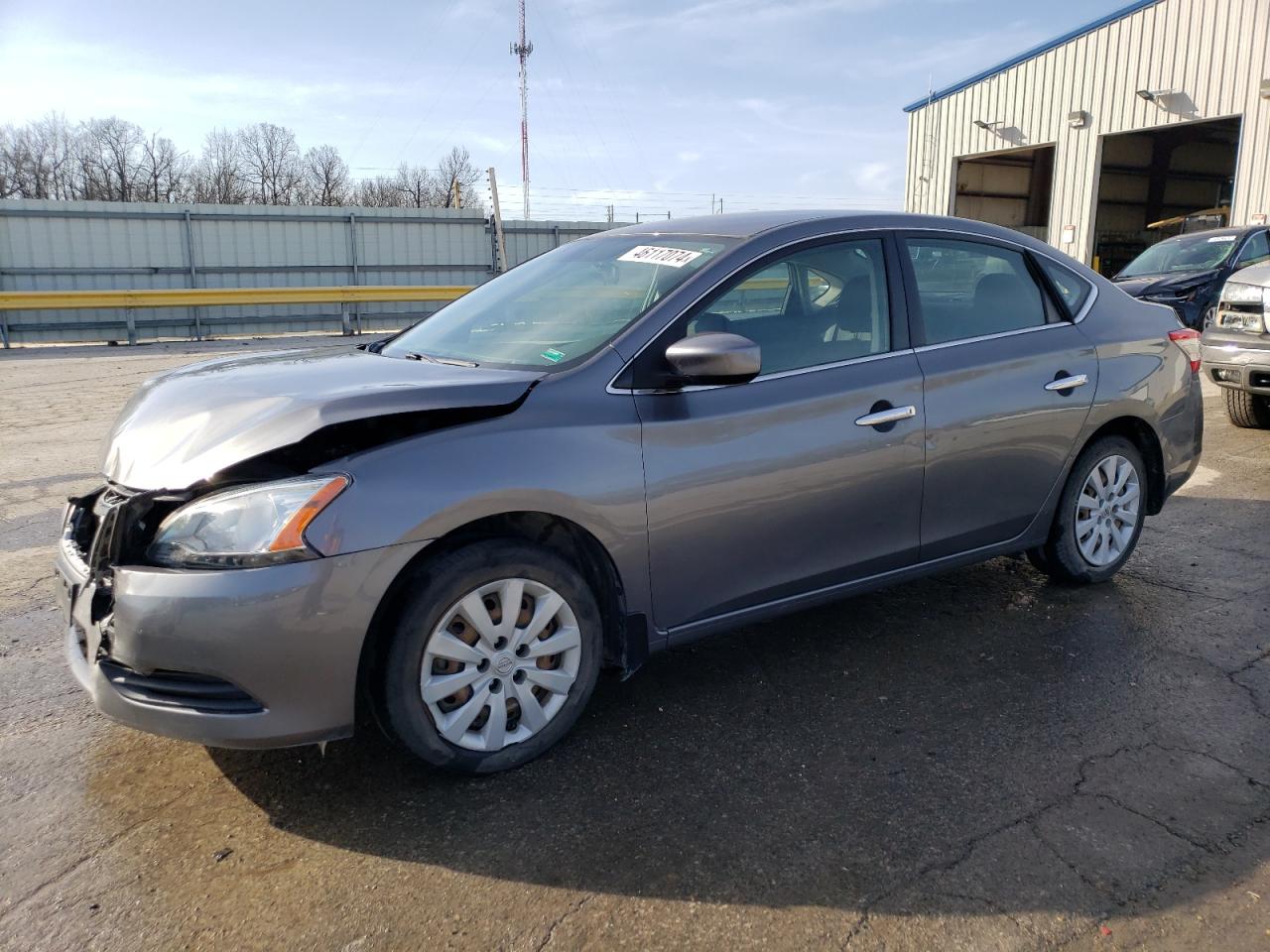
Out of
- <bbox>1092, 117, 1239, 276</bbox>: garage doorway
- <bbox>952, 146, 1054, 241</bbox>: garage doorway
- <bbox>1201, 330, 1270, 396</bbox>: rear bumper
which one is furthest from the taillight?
<bbox>1092, 117, 1239, 276</bbox>: garage doorway

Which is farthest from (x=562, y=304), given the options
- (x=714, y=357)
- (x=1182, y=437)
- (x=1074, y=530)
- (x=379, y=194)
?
(x=379, y=194)

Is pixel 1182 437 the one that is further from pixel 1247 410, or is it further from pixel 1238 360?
pixel 1247 410

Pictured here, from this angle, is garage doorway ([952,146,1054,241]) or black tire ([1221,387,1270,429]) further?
garage doorway ([952,146,1054,241])

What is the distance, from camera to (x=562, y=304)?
3.60 metres

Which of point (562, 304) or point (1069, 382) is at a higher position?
point (562, 304)

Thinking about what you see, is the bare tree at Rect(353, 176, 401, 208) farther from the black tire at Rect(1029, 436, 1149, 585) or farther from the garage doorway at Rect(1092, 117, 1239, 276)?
the black tire at Rect(1029, 436, 1149, 585)

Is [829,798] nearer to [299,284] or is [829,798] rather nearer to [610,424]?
[610,424]

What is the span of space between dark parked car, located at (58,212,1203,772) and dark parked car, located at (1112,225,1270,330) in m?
9.87

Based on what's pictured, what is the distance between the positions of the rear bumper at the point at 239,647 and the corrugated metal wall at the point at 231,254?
61.8 feet

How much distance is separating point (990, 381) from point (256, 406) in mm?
2677

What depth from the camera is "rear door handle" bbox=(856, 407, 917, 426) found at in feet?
11.4

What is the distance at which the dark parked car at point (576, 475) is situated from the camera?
2.54m

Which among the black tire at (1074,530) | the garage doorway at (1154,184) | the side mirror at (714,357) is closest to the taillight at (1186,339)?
the black tire at (1074,530)

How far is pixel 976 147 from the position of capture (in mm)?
26750
